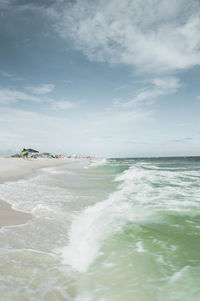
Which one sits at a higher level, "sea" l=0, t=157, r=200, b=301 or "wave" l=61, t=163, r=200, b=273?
"sea" l=0, t=157, r=200, b=301

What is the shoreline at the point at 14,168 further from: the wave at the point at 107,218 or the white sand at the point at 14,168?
the wave at the point at 107,218

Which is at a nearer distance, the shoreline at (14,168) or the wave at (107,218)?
the wave at (107,218)

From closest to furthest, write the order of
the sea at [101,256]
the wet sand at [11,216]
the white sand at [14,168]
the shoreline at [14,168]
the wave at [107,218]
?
the sea at [101,256]
the wave at [107,218]
the wet sand at [11,216]
the shoreline at [14,168]
the white sand at [14,168]

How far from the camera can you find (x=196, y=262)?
3.99m

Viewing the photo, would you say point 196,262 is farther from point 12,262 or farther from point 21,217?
point 21,217

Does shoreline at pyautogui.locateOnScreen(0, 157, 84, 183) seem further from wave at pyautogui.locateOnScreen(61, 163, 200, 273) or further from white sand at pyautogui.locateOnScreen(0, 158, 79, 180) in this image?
wave at pyautogui.locateOnScreen(61, 163, 200, 273)

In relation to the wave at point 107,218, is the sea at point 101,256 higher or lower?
higher

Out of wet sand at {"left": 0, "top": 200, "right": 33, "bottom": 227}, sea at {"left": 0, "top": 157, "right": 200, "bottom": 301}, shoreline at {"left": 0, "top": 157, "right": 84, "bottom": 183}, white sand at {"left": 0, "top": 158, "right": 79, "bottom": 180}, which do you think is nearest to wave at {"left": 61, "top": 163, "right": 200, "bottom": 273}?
sea at {"left": 0, "top": 157, "right": 200, "bottom": 301}

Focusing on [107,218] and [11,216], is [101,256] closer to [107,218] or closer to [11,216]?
[107,218]

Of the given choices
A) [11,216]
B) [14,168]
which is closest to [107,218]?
[11,216]

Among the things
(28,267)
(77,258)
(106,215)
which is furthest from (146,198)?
(28,267)

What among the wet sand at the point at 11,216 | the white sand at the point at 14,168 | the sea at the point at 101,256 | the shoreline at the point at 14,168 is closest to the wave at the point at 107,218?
the sea at the point at 101,256

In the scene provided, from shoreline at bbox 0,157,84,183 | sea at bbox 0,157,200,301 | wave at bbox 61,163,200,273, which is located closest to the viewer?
sea at bbox 0,157,200,301

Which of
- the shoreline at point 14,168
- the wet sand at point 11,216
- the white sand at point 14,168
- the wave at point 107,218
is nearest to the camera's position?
the wave at point 107,218
